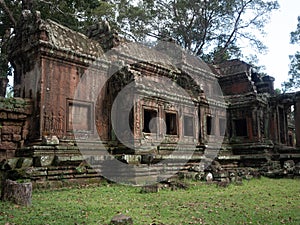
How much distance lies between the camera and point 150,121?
1489 cm

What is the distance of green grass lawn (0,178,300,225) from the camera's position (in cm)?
599

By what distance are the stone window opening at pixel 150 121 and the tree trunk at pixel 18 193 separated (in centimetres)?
801

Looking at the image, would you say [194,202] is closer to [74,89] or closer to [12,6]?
[74,89]

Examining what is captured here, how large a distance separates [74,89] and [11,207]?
723 centimetres

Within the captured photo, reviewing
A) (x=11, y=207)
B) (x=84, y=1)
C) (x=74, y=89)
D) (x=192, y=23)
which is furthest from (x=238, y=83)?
(x=11, y=207)

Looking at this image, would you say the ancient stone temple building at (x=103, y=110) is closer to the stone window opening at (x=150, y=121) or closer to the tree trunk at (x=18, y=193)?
the stone window opening at (x=150, y=121)

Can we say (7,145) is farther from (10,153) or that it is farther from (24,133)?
(24,133)

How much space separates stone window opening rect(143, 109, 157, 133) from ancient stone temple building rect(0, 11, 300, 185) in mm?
47

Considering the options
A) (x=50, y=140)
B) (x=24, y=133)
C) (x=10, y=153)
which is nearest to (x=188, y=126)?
(x=50, y=140)

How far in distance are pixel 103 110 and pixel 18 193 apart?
7504mm

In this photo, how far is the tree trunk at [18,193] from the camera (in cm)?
687

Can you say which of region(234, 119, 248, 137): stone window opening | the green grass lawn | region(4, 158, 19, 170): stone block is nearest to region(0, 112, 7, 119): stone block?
region(4, 158, 19, 170): stone block

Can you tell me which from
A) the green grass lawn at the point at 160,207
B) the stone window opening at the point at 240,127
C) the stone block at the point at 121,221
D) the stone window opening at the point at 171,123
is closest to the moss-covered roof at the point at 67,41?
the stone window opening at the point at 171,123

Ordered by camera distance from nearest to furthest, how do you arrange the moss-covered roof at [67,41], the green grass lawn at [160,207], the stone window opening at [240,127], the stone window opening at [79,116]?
1. the green grass lawn at [160,207]
2. the moss-covered roof at [67,41]
3. the stone window opening at [79,116]
4. the stone window opening at [240,127]
